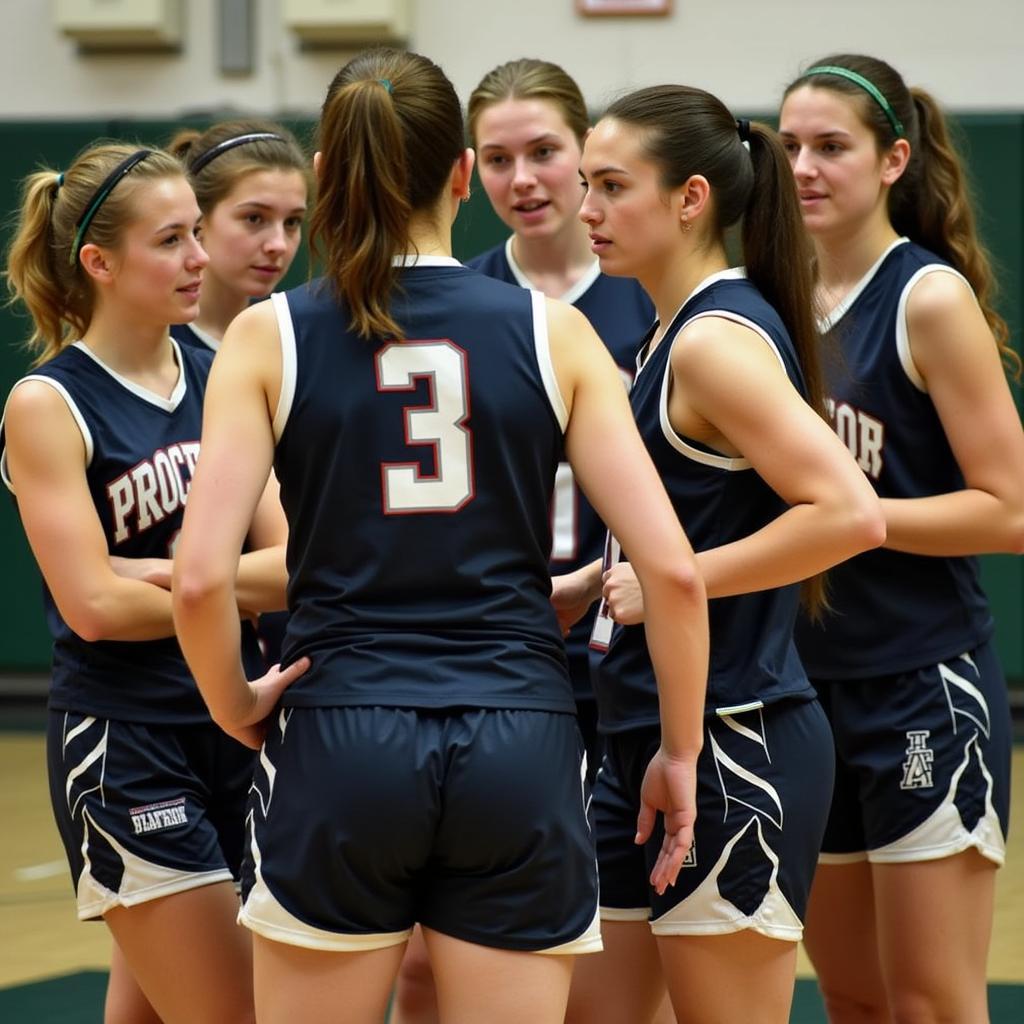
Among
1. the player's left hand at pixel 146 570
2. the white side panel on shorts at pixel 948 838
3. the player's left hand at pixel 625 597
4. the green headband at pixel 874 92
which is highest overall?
the green headband at pixel 874 92

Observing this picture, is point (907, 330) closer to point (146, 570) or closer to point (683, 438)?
point (683, 438)

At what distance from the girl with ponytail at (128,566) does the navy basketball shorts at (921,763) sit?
0.96m

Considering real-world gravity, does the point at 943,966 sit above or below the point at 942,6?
below

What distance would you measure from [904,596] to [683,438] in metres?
0.70

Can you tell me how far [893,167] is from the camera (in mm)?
2836

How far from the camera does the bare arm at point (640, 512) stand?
1892 millimetres

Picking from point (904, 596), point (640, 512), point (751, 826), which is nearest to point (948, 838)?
point (904, 596)

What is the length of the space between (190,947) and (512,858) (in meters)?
0.80

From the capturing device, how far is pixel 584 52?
25.0 ft

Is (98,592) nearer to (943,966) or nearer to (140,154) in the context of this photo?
(140,154)

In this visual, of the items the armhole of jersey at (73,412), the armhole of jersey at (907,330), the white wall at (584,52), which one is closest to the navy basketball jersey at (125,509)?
the armhole of jersey at (73,412)

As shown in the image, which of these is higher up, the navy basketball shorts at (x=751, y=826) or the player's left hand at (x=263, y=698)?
the player's left hand at (x=263, y=698)

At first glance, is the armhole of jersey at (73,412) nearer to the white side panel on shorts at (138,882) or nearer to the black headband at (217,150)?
the white side panel on shorts at (138,882)

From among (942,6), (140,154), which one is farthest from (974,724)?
(942,6)
